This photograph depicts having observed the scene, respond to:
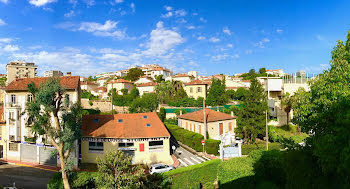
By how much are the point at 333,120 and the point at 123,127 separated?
71.9ft

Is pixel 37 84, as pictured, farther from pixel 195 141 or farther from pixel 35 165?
pixel 195 141

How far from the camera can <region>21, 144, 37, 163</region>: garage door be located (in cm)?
2627

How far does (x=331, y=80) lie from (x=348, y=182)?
6.49 m

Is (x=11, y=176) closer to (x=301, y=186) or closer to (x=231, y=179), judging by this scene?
(x=231, y=179)

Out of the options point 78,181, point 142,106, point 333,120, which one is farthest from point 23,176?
A: point 142,106

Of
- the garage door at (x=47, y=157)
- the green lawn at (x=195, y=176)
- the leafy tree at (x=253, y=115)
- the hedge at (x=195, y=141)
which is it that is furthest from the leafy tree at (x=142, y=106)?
the green lawn at (x=195, y=176)

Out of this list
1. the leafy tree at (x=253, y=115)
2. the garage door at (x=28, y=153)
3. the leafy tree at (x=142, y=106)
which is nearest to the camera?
the garage door at (x=28, y=153)

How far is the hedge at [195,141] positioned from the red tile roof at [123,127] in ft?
20.5

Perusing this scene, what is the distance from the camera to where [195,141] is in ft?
98.2

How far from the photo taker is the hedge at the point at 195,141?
27.4m

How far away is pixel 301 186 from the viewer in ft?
20.9

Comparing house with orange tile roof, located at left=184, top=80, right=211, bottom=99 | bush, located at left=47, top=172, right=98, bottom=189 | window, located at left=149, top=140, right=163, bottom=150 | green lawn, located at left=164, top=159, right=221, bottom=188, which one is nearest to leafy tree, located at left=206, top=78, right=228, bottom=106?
house with orange tile roof, located at left=184, top=80, right=211, bottom=99

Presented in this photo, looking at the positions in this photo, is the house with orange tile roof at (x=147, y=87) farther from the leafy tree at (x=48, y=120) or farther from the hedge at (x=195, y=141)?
the leafy tree at (x=48, y=120)

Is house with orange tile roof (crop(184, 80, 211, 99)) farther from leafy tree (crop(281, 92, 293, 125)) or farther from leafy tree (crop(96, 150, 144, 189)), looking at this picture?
leafy tree (crop(96, 150, 144, 189))
